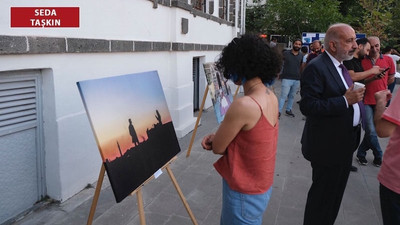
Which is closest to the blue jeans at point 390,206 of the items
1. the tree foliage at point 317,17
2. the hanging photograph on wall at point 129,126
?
the hanging photograph on wall at point 129,126

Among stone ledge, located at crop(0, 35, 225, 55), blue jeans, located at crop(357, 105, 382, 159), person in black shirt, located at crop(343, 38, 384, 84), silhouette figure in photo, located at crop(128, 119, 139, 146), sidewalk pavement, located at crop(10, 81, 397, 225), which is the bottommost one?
sidewalk pavement, located at crop(10, 81, 397, 225)

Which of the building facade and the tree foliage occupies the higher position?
the tree foliage

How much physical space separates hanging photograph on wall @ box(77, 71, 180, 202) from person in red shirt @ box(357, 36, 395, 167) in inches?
134

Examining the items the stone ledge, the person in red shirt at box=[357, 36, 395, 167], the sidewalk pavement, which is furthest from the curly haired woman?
the person in red shirt at box=[357, 36, 395, 167]

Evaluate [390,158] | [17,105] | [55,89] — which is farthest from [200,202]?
[390,158]

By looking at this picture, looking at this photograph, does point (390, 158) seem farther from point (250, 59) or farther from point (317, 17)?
point (317, 17)

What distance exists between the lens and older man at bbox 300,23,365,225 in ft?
9.24

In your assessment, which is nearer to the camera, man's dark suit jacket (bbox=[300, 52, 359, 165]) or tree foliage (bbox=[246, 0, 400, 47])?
man's dark suit jacket (bbox=[300, 52, 359, 165])

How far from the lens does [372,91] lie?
16.9 feet

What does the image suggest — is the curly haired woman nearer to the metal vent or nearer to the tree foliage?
the metal vent

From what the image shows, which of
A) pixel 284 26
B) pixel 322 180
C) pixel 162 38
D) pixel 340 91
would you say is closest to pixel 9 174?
pixel 322 180

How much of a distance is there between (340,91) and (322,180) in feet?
2.48

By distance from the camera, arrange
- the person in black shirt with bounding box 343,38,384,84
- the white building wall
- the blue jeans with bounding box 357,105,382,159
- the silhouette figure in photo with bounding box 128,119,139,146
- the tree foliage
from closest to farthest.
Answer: the silhouette figure in photo with bounding box 128,119,139,146
the white building wall
the person in black shirt with bounding box 343,38,384,84
the blue jeans with bounding box 357,105,382,159
the tree foliage

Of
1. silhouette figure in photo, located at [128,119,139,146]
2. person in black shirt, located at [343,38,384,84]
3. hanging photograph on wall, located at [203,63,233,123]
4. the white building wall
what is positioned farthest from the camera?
hanging photograph on wall, located at [203,63,233,123]
